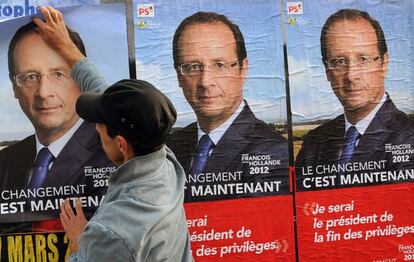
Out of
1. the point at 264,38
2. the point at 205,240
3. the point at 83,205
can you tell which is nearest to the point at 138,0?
the point at 264,38

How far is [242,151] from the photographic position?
3100mm

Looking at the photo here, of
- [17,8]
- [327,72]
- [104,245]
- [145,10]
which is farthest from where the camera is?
[327,72]

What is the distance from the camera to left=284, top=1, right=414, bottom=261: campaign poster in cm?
317

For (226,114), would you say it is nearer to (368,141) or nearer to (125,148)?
(368,141)

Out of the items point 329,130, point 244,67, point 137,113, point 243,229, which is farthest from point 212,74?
point 137,113

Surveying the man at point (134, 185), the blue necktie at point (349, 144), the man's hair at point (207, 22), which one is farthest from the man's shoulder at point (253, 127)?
the man at point (134, 185)

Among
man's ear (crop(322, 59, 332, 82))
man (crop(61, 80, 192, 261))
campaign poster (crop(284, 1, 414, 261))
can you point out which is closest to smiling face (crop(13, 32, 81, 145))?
man (crop(61, 80, 192, 261))

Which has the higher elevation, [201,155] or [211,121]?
[211,121]

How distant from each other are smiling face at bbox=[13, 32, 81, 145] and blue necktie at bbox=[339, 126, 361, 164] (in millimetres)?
1582

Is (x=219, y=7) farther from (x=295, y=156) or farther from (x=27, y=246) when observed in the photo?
(x=27, y=246)

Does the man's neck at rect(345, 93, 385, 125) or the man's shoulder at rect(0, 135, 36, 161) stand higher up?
the man's neck at rect(345, 93, 385, 125)

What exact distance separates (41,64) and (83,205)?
2.56 ft

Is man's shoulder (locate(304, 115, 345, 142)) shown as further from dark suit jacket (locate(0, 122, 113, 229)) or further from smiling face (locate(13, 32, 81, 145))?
smiling face (locate(13, 32, 81, 145))

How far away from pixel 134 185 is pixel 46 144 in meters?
1.29
